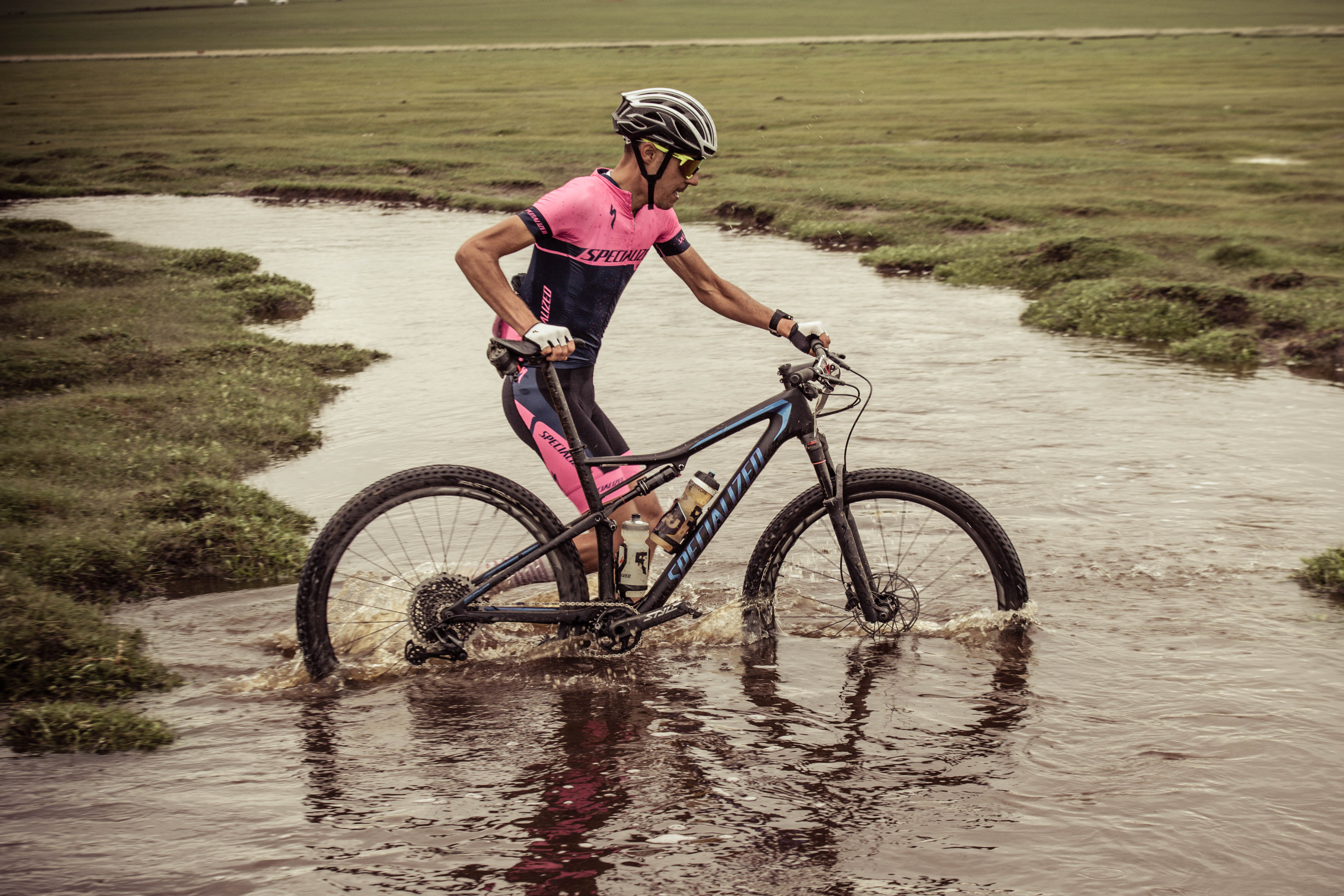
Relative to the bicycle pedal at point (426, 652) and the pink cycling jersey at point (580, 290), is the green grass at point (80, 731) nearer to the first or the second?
the bicycle pedal at point (426, 652)

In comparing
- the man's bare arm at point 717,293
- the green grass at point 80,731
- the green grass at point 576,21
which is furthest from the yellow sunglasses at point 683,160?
the green grass at point 576,21

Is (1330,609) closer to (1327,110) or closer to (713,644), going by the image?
(713,644)

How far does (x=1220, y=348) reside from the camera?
497 inches

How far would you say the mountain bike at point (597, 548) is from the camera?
18.6 ft

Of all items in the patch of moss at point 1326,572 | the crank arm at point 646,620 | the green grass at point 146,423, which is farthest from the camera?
the green grass at point 146,423

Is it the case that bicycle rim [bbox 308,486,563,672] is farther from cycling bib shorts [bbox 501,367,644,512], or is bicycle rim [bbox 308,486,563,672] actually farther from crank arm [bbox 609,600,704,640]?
crank arm [bbox 609,600,704,640]

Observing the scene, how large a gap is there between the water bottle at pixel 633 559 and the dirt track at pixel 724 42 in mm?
94211

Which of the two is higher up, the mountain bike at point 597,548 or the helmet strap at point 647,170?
the helmet strap at point 647,170

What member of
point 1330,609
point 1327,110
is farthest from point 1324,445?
point 1327,110

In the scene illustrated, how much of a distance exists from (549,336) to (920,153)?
3043 cm

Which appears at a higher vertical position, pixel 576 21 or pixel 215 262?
pixel 576 21

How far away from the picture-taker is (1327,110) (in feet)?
137

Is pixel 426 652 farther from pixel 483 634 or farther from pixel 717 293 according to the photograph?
pixel 717 293

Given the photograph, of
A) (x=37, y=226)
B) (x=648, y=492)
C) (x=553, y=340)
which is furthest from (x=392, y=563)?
(x=37, y=226)
